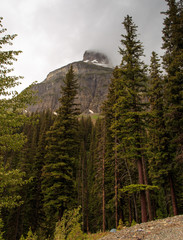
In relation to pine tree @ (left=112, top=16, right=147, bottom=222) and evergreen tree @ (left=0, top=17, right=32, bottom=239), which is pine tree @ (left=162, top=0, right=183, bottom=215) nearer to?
pine tree @ (left=112, top=16, right=147, bottom=222)

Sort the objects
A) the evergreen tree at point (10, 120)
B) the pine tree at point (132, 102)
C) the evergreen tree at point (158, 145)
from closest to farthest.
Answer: the evergreen tree at point (10, 120) → the pine tree at point (132, 102) → the evergreen tree at point (158, 145)

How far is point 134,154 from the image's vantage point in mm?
12273

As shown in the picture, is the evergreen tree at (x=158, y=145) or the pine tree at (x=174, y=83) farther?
the evergreen tree at (x=158, y=145)

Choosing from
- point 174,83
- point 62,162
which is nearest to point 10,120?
point 62,162

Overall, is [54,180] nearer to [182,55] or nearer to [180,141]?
[180,141]

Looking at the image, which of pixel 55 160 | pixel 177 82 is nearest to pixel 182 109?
pixel 177 82

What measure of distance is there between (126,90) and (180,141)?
21.7ft

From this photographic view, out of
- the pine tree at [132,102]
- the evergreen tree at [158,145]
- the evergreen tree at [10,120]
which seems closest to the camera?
the evergreen tree at [10,120]

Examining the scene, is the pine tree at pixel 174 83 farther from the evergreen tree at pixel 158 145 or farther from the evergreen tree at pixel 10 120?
the evergreen tree at pixel 10 120

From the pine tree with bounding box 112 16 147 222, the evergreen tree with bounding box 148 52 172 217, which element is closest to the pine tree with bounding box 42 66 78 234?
the pine tree with bounding box 112 16 147 222

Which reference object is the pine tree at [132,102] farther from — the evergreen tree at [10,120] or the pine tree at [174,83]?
the evergreen tree at [10,120]

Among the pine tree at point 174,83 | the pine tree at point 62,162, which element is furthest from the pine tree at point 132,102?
the pine tree at point 62,162

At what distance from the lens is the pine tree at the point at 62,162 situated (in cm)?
1482

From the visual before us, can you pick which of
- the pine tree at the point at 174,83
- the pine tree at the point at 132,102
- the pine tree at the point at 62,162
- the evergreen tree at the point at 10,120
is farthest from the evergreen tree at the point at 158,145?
the evergreen tree at the point at 10,120
